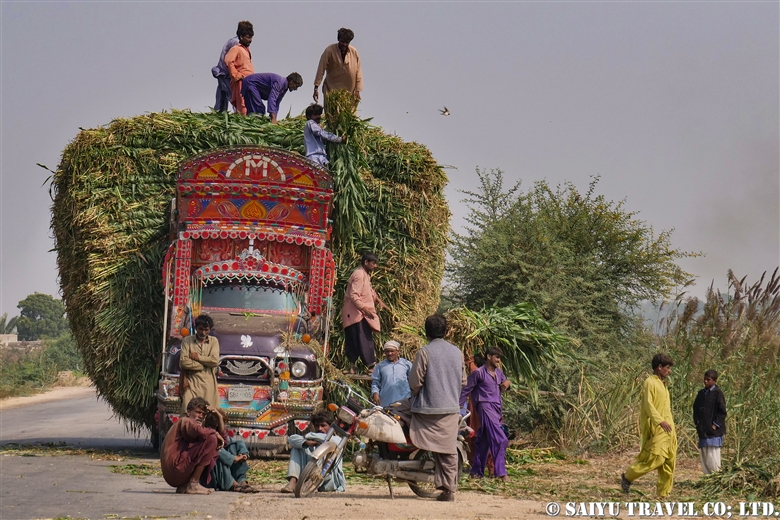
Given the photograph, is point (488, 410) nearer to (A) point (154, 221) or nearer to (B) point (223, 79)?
(A) point (154, 221)

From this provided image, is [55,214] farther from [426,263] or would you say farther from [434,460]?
[434,460]

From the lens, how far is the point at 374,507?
884 cm

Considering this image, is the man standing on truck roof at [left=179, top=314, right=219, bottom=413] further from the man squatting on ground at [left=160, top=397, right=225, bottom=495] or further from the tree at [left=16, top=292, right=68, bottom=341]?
the tree at [left=16, top=292, right=68, bottom=341]

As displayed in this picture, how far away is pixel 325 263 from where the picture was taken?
13688mm

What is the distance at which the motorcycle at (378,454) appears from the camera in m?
9.62

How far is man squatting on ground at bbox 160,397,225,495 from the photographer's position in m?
9.89

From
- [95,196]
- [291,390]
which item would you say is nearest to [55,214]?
[95,196]

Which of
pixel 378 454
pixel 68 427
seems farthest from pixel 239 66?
pixel 68 427

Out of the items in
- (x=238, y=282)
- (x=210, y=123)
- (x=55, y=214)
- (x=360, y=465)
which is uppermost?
(x=210, y=123)

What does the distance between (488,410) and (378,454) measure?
115 inches

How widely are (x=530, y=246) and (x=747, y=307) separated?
451 centimetres

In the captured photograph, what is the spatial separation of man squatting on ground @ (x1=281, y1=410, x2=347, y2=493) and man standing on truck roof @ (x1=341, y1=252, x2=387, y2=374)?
3.07m

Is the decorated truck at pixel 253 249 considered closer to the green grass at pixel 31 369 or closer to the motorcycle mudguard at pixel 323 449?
the motorcycle mudguard at pixel 323 449

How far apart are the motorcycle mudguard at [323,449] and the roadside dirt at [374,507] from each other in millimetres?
375
